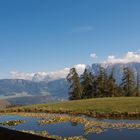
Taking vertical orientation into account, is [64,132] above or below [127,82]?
below

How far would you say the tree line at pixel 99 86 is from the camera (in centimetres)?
11138

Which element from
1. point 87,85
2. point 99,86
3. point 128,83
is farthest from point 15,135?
point 128,83

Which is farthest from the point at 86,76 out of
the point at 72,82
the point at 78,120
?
the point at 78,120

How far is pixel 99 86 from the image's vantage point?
11144 centimetres

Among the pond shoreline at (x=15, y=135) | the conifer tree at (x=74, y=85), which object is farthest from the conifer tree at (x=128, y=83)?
the pond shoreline at (x=15, y=135)

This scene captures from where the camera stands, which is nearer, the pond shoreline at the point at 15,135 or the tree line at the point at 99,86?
the pond shoreline at the point at 15,135

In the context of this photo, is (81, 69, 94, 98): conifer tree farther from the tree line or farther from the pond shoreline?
the pond shoreline

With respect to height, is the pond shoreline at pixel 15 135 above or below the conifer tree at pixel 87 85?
below

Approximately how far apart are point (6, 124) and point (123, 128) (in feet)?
58.1

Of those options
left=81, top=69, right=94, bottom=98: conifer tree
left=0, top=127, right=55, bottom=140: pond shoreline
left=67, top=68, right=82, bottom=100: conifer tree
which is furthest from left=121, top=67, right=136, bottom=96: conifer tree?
left=0, top=127, right=55, bottom=140: pond shoreline

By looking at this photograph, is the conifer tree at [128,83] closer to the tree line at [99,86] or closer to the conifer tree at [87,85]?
the tree line at [99,86]

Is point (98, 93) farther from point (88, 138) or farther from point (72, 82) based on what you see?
point (88, 138)

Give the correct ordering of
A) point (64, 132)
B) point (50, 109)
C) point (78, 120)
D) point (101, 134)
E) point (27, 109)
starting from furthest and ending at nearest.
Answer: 1. point (27, 109)
2. point (50, 109)
3. point (78, 120)
4. point (64, 132)
5. point (101, 134)

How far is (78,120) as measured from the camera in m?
43.1
